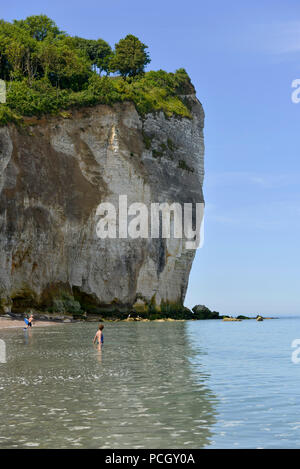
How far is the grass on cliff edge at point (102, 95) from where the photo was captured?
57875 millimetres

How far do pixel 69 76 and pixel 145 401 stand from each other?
60.0m

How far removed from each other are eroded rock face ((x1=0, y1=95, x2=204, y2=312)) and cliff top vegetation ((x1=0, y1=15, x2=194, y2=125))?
151cm

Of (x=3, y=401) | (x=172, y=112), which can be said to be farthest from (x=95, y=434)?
(x=172, y=112)

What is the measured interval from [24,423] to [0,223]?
143 feet

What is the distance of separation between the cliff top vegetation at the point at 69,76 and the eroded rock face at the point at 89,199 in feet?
4.96

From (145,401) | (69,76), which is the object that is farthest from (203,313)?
(145,401)

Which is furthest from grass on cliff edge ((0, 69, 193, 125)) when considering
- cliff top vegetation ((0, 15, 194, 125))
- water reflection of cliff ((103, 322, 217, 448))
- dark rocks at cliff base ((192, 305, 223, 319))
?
water reflection of cliff ((103, 322, 217, 448))

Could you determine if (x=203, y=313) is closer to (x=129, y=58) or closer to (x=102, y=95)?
(x=102, y=95)

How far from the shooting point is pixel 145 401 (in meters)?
12.8

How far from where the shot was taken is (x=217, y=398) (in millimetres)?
13422

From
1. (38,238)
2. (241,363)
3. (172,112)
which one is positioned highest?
(172,112)

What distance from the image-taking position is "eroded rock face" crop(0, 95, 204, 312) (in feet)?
182

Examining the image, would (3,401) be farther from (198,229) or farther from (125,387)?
(198,229)
